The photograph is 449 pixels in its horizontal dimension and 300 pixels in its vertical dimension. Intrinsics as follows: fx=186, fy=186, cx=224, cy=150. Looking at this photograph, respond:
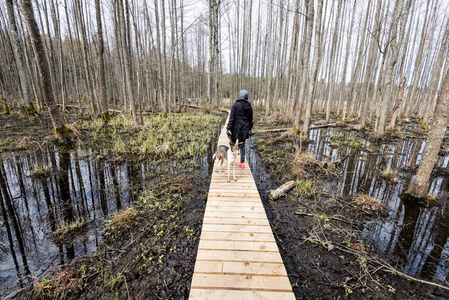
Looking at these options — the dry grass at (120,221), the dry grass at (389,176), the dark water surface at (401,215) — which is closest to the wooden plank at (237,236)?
the dry grass at (120,221)

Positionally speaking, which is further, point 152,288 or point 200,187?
point 200,187

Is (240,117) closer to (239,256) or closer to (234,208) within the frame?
(234,208)

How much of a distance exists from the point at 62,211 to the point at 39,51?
285 inches

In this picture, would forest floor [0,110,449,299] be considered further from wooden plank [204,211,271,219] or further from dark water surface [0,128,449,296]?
wooden plank [204,211,271,219]

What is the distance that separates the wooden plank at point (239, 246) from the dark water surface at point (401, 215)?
7.23 feet

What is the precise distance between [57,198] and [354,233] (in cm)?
665

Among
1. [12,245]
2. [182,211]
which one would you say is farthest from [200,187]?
[12,245]

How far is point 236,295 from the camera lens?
1.95m

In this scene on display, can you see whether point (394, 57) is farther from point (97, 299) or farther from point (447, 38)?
point (97, 299)

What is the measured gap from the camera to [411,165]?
6.89 metres

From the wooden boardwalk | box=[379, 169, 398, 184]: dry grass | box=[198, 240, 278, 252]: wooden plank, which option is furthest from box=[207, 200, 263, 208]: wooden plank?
box=[379, 169, 398, 184]: dry grass

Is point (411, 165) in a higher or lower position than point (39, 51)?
lower

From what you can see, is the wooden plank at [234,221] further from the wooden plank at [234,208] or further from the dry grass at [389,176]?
the dry grass at [389,176]

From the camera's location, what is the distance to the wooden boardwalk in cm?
201
